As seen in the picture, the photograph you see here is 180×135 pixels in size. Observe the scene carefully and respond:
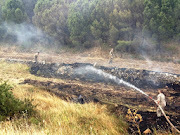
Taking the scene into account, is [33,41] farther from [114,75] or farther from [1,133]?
[1,133]

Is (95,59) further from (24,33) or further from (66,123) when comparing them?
(66,123)

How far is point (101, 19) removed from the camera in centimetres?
1995

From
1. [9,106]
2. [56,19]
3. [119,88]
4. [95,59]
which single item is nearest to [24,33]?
[56,19]

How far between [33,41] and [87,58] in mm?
10683

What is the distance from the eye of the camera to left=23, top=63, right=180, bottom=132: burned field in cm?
949

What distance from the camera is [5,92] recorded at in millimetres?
6367

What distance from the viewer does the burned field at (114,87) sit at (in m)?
9.49

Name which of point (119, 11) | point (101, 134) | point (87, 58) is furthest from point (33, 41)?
point (101, 134)

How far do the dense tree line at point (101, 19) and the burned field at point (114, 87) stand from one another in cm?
471

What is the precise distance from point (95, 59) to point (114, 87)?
6.41m

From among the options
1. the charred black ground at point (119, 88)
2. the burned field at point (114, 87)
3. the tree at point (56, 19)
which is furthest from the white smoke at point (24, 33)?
the charred black ground at point (119, 88)

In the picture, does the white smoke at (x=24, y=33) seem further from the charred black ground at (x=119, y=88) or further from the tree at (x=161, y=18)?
the tree at (x=161, y=18)

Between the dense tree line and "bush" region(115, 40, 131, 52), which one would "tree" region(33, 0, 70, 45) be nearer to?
the dense tree line

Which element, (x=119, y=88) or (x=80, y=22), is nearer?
(x=119, y=88)
